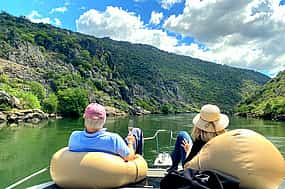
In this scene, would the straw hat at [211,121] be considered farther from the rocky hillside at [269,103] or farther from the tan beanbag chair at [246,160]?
the rocky hillside at [269,103]

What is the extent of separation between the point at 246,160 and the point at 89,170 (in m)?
2.05

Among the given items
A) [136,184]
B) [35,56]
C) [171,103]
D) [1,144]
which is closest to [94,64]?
[35,56]

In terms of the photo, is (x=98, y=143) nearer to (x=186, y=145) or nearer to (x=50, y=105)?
(x=186, y=145)

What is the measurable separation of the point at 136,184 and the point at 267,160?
2.21m

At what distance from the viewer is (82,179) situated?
4.63 m

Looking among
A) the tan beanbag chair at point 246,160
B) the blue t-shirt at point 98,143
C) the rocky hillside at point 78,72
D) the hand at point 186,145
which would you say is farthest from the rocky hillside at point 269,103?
the tan beanbag chair at point 246,160

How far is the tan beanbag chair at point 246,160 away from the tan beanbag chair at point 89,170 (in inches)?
55.3

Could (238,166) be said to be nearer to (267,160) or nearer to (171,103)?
(267,160)

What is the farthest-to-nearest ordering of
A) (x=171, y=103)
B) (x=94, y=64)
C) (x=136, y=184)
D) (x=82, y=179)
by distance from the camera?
(x=171, y=103)
(x=94, y=64)
(x=136, y=184)
(x=82, y=179)

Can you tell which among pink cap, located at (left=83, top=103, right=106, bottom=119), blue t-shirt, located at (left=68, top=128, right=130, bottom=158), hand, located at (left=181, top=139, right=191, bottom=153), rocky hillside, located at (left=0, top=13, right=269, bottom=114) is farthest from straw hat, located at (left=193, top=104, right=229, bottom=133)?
rocky hillside, located at (left=0, top=13, right=269, bottom=114)

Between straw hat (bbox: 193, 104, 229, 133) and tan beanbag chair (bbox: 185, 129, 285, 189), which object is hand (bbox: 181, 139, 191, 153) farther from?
tan beanbag chair (bbox: 185, 129, 285, 189)

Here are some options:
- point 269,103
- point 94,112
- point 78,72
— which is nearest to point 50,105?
point 269,103

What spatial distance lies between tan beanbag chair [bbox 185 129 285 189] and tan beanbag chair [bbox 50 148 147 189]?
1.40 metres

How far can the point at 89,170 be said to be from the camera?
181 inches
